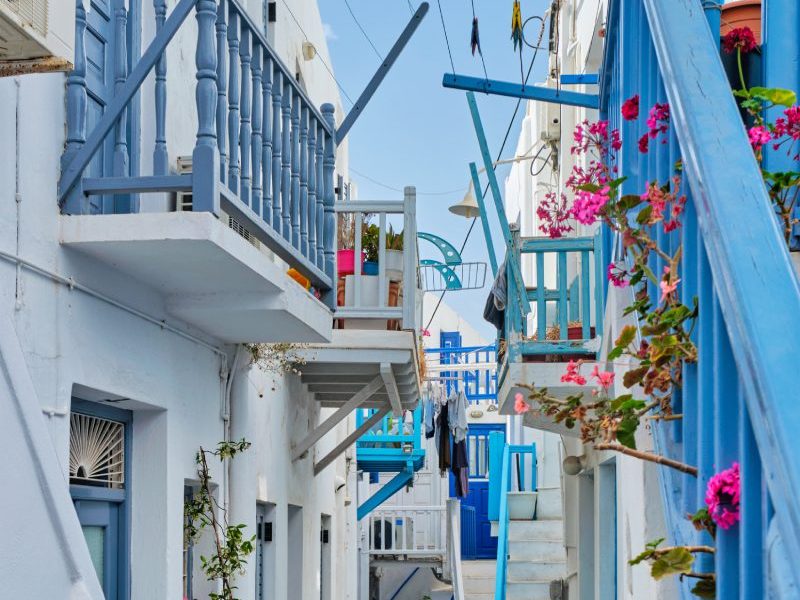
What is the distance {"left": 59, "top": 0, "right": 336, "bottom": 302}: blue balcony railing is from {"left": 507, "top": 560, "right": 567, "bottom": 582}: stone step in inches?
292

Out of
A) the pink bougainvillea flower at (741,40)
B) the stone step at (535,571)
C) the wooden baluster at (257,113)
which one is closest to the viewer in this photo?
the pink bougainvillea flower at (741,40)

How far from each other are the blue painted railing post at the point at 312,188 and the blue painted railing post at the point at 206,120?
1.61 m

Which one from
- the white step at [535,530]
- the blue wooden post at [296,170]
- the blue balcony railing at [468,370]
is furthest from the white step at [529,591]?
the blue wooden post at [296,170]

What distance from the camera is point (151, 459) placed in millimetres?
6277

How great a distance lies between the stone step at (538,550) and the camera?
14.0 meters

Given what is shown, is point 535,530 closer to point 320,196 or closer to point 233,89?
point 320,196

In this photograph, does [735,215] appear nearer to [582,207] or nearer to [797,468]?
[797,468]

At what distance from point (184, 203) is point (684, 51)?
5025mm

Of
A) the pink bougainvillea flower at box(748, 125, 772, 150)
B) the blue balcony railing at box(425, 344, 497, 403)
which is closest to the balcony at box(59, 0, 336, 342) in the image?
the pink bougainvillea flower at box(748, 125, 772, 150)

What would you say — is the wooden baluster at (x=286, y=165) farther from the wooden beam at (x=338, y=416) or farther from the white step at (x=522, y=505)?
the white step at (x=522, y=505)

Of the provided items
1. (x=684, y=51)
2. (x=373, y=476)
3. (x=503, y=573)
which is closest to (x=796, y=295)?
(x=684, y=51)

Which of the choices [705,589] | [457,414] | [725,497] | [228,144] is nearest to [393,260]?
[228,144]

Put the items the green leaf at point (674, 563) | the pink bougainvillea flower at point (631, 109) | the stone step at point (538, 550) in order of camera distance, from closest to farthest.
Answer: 1. the green leaf at point (674, 563)
2. the pink bougainvillea flower at point (631, 109)
3. the stone step at point (538, 550)

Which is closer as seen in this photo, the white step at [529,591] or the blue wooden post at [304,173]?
the blue wooden post at [304,173]
